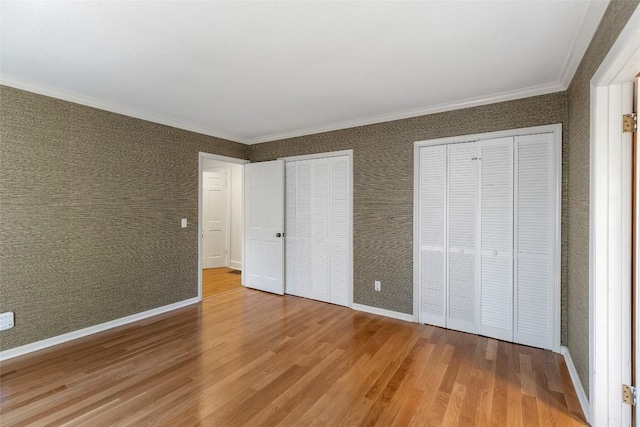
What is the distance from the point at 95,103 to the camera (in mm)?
3102

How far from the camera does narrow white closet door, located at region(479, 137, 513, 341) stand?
291 cm

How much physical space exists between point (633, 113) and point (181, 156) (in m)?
4.28

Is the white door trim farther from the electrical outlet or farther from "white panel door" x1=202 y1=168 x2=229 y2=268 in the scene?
"white panel door" x1=202 y1=168 x2=229 y2=268

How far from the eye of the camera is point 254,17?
68.5 inches

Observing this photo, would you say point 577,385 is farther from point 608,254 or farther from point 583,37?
point 583,37

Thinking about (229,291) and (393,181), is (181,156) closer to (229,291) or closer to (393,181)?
(229,291)

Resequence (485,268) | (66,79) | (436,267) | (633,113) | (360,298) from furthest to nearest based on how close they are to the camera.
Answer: (360,298), (436,267), (485,268), (66,79), (633,113)

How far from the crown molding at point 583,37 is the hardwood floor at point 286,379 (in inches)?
94.5

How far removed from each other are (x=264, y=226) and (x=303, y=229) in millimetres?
709

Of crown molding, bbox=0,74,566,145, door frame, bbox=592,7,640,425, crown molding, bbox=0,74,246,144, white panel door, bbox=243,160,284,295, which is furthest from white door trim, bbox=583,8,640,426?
crown molding, bbox=0,74,246,144

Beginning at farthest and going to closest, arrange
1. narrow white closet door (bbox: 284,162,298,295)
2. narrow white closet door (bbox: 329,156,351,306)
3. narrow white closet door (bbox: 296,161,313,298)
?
narrow white closet door (bbox: 284,162,298,295) → narrow white closet door (bbox: 296,161,313,298) → narrow white closet door (bbox: 329,156,351,306)

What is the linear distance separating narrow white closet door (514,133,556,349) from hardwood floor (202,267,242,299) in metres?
3.99

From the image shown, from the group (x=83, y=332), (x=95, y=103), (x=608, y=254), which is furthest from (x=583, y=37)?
(x=83, y=332)

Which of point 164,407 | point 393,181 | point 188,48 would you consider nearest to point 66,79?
point 188,48
